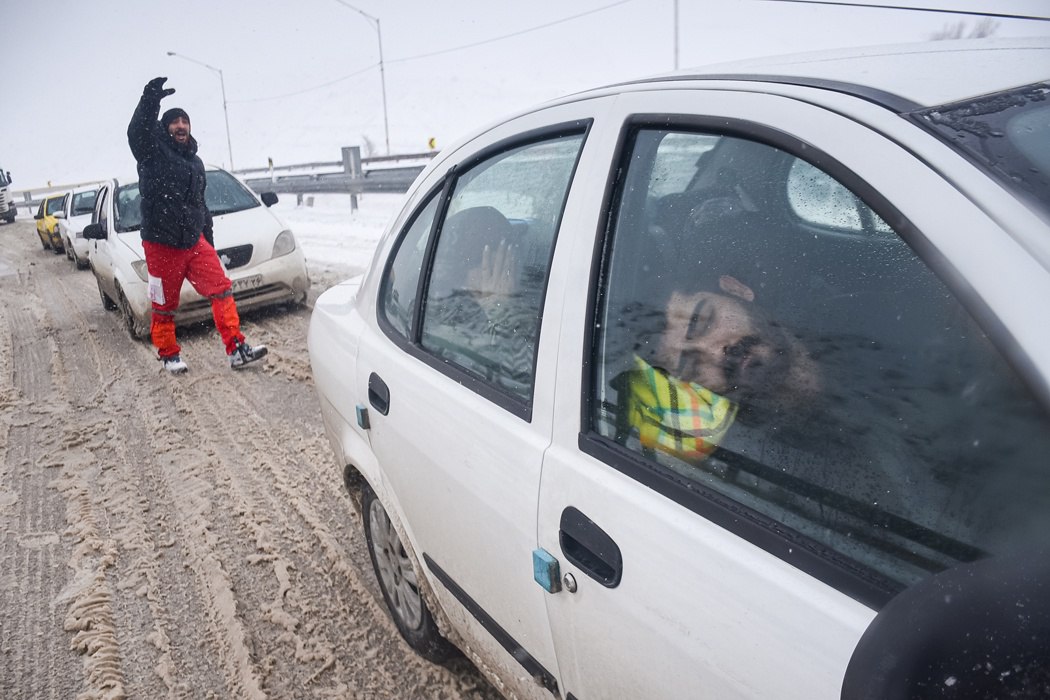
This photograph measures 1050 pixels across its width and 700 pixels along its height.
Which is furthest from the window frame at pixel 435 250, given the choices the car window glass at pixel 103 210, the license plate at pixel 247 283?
the car window glass at pixel 103 210

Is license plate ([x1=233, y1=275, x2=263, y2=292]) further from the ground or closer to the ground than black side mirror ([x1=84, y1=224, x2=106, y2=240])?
closer to the ground

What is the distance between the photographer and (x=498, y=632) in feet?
5.85

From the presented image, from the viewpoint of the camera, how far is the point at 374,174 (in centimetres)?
1897

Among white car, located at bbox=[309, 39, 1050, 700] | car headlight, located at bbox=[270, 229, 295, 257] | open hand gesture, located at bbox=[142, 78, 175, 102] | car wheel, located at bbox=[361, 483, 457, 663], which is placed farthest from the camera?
car headlight, located at bbox=[270, 229, 295, 257]

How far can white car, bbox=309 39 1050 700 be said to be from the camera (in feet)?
2.83

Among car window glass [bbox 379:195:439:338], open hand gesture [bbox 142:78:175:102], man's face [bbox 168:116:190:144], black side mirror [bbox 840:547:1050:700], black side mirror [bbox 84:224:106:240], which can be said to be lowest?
black side mirror [bbox 84:224:106:240]

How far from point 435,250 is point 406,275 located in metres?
0.22

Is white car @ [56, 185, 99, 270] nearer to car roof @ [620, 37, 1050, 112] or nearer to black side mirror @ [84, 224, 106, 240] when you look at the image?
black side mirror @ [84, 224, 106, 240]

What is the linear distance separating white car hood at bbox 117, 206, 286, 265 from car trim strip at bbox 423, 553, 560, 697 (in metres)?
6.06

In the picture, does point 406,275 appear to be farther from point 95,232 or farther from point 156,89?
point 95,232

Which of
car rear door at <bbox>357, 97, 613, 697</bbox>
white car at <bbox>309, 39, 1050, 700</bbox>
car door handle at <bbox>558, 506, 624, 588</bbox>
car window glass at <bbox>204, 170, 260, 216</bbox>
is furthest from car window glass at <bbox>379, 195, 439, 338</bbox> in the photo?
car window glass at <bbox>204, 170, 260, 216</bbox>

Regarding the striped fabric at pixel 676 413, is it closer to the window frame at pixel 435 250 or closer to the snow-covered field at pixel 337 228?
the window frame at pixel 435 250

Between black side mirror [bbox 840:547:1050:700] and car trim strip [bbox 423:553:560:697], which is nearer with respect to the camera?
black side mirror [bbox 840:547:1050:700]

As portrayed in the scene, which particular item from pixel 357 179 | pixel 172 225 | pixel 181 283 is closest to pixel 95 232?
pixel 181 283
